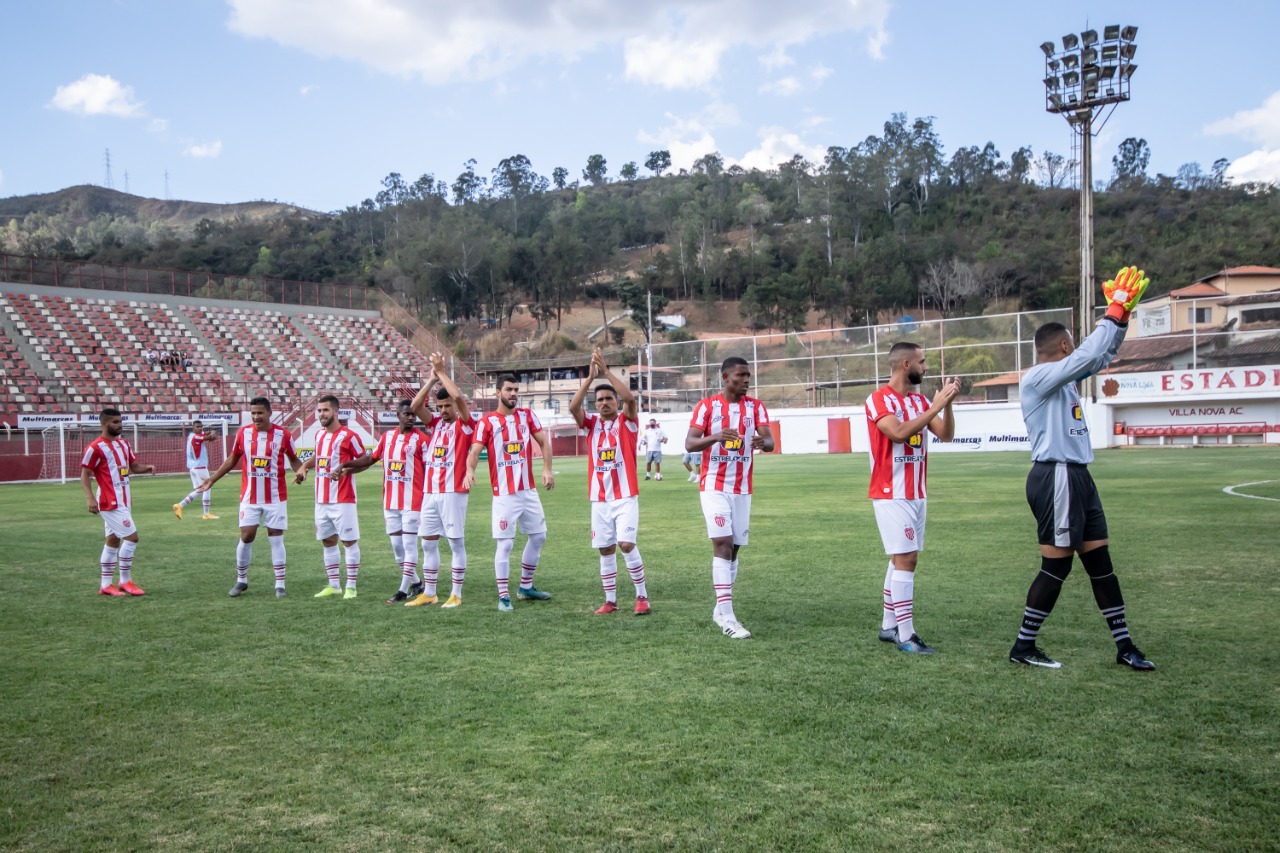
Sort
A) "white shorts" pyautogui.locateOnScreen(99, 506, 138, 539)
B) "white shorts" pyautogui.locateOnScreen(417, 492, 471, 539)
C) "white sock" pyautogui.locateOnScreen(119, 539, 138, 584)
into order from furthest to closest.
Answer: "white shorts" pyautogui.locateOnScreen(99, 506, 138, 539) < "white sock" pyautogui.locateOnScreen(119, 539, 138, 584) < "white shorts" pyautogui.locateOnScreen(417, 492, 471, 539)

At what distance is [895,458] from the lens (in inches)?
266

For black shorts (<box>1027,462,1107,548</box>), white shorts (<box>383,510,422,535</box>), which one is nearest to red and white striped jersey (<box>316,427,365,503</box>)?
white shorts (<box>383,510,422,535</box>)

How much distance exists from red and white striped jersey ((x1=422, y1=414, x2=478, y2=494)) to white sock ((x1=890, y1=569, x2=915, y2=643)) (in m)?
4.29

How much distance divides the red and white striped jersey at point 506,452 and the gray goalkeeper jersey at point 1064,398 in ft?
14.9

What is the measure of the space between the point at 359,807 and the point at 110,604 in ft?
23.2

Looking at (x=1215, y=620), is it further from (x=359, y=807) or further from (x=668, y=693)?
(x=359, y=807)

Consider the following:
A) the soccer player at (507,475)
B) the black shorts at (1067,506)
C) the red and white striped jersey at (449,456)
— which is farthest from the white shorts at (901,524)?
the red and white striped jersey at (449,456)

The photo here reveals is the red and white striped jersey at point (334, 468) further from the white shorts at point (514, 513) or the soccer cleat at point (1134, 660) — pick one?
the soccer cleat at point (1134, 660)

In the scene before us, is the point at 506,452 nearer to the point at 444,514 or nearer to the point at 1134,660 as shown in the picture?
the point at 444,514

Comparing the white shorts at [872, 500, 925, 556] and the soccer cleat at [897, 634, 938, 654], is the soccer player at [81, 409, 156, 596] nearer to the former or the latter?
the white shorts at [872, 500, 925, 556]

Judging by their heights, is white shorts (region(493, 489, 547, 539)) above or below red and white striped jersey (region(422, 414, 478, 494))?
below

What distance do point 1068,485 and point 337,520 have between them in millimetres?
7143

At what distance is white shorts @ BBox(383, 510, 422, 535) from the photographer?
10188 mm

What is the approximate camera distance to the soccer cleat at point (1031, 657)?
6.16 metres
